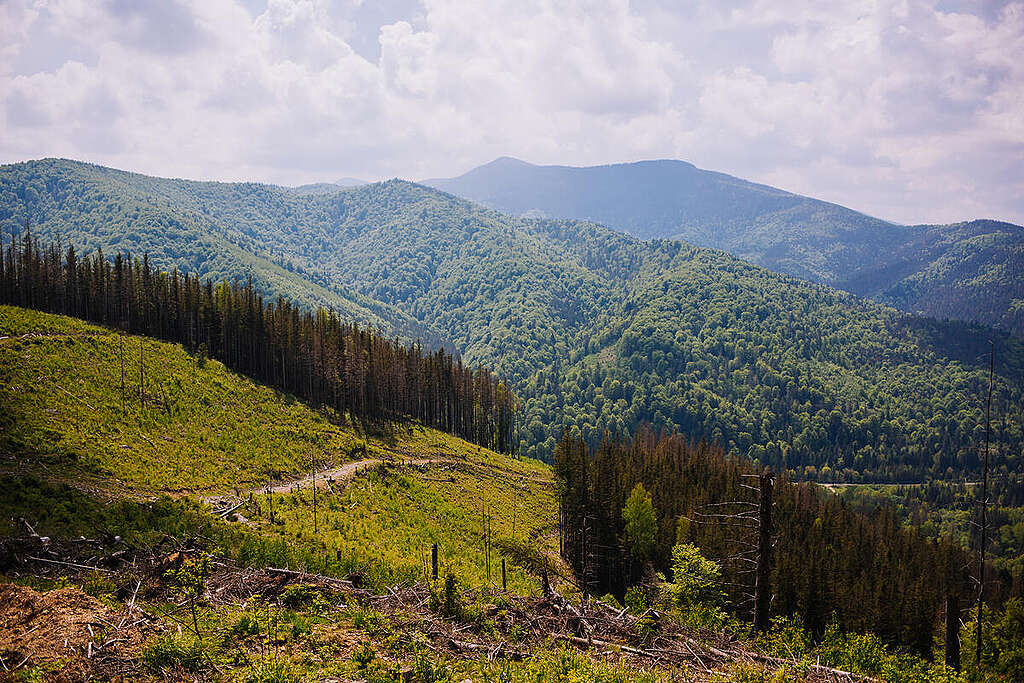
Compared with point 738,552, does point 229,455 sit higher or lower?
higher

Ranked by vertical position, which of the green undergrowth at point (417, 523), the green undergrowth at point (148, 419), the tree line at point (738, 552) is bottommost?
the tree line at point (738, 552)

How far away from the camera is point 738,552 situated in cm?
5262

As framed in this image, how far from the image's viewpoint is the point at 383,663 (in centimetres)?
1275

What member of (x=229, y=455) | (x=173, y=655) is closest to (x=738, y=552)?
(x=229, y=455)

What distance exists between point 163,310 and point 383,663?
87.8 meters

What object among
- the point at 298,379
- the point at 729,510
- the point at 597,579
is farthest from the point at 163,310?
the point at 729,510

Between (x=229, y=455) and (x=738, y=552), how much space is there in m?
53.3

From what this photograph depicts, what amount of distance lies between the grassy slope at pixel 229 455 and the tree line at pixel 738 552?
7.22 metres

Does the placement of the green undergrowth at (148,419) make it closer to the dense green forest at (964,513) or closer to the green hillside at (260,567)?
the green hillside at (260,567)

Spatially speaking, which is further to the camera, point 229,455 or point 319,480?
point 319,480

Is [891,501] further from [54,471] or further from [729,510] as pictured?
[54,471]

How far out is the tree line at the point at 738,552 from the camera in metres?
54.8

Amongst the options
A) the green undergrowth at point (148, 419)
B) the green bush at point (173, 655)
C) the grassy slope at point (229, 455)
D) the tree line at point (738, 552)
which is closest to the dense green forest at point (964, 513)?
the tree line at point (738, 552)

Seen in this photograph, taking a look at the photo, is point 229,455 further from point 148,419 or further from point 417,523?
point 417,523
